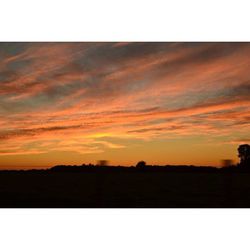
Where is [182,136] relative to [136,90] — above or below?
below

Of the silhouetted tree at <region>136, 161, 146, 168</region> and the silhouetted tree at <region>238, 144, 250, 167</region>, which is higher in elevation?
the silhouetted tree at <region>238, 144, 250, 167</region>

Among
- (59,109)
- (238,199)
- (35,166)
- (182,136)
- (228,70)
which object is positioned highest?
(228,70)

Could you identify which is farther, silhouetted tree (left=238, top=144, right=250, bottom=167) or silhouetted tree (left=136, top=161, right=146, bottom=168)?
silhouetted tree (left=136, top=161, right=146, bottom=168)

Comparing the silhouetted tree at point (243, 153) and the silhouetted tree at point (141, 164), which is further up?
the silhouetted tree at point (243, 153)

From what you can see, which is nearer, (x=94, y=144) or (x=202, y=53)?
(x=202, y=53)

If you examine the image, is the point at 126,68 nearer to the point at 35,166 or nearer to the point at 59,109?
the point at 59,109

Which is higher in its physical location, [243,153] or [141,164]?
[243,153]

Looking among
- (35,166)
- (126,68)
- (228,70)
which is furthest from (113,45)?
(35,166)

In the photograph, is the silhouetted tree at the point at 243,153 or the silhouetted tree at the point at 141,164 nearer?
the silhouetted tree at the point at 243,153

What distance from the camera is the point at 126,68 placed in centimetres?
930

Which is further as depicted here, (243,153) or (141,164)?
(141,164)
